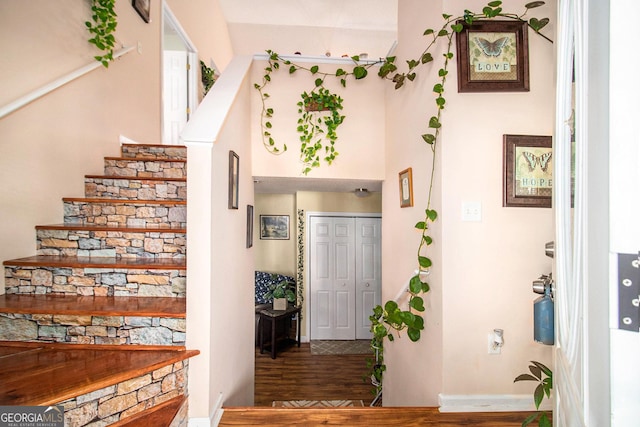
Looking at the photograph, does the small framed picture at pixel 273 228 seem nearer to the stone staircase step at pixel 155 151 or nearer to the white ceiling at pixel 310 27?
the stone staircase step at pixel 155 151

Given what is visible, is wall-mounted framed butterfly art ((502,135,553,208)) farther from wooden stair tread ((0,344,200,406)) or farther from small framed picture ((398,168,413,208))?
wooden stair tread ((0,344,200,406))

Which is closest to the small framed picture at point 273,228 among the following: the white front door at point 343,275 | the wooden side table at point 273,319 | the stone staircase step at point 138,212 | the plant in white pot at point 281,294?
the white front door at point 343,275

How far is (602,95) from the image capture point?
55 centimetres

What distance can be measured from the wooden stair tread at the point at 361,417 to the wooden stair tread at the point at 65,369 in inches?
19.8

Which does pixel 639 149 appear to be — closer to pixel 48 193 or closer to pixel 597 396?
pixel 597 396

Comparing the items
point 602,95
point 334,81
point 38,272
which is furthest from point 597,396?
point 334,81

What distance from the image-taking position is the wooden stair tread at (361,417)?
1.42 metres

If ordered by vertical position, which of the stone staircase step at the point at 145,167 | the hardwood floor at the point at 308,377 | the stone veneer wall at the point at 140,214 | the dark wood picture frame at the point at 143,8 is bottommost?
the hardwood floor at the point at 308,377

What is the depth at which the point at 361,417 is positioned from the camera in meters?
1.47

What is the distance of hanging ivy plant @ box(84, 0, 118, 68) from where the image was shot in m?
2.21

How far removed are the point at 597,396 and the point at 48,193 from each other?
2672 millimetres

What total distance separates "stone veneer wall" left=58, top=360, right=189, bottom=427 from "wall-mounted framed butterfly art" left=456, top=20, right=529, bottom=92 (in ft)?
6.80

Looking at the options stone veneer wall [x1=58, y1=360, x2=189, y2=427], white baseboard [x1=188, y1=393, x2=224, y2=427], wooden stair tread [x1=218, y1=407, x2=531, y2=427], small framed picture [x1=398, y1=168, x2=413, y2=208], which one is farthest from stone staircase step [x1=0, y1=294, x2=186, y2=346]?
small framed picture [x1=398, y1=168, x2=413, y2=208]

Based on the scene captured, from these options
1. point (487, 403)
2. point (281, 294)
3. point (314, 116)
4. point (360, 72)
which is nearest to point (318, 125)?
point (314, 116)
